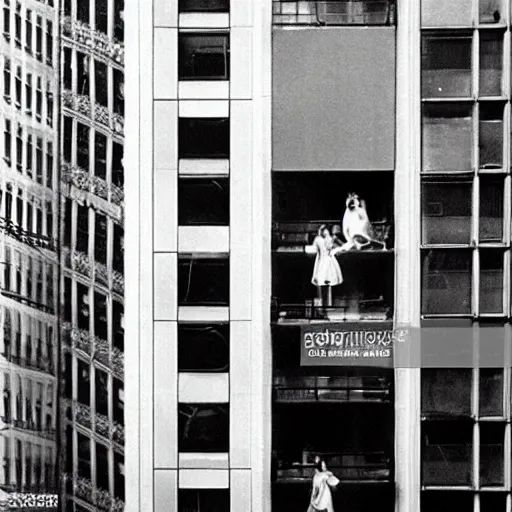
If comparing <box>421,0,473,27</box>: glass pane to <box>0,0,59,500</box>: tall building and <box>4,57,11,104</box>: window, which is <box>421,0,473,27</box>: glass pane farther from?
<box>4,57,11,104</box>: window

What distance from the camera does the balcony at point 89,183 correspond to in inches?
381

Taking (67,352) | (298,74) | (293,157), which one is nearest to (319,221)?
(293,157)

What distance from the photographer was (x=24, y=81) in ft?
31.6

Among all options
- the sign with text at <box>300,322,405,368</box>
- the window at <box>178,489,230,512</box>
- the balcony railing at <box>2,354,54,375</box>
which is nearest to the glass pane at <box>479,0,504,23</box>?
the sign with text at <box>300,322,405,368</box>

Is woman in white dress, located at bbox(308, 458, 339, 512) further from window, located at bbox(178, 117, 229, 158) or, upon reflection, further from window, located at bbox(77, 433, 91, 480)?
window, located at bbox(178, 117, 229, 158)

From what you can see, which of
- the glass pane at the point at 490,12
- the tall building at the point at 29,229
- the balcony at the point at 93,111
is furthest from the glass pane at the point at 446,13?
the tall building at the point at 29,229

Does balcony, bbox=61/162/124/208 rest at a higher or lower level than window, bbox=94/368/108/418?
higher

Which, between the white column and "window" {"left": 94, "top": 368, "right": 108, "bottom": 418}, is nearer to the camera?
the white column

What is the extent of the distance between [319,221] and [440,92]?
1344mm

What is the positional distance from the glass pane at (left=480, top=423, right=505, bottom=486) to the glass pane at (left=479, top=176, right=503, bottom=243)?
144 cm

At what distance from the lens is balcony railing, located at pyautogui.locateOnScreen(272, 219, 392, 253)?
966cm

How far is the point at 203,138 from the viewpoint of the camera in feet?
31.7

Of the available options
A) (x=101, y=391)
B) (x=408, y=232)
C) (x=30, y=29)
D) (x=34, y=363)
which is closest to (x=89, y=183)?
(x=30, y=29)

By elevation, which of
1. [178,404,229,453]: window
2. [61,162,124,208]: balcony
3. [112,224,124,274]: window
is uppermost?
[61,162,124,208]: balcony
